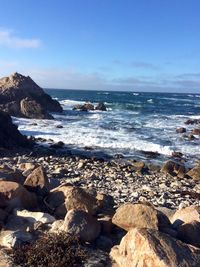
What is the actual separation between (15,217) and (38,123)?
2956cm

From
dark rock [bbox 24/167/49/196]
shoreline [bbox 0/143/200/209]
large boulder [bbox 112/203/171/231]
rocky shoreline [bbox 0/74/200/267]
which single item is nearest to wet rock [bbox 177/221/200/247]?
rocky shoreline [bbox 0/74/200/267]

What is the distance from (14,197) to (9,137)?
16522 mm

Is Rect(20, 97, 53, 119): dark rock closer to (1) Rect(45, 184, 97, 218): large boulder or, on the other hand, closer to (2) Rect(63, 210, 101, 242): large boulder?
(1) Rect(45, 184, 97, 218): large boulder

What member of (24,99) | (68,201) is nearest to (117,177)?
(68,201)

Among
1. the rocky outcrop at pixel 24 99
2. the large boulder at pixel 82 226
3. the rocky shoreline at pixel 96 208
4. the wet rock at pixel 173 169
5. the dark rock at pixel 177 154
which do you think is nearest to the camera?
the rocky shoreline at pixel 96 208

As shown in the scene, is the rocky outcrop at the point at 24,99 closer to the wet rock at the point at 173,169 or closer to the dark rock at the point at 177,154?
the dark rock at the point at 177,154

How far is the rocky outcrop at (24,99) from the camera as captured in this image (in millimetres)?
41188

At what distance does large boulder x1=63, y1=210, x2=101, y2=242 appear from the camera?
661cm

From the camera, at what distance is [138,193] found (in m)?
13.8

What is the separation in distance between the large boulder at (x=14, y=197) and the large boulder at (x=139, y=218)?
1.68m

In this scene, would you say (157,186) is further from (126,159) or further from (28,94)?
(28,94)

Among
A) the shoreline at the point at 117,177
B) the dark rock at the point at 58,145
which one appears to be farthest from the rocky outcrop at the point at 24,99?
the shoreline at the point at 117,177

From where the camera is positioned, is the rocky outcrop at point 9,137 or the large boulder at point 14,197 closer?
the large boulder at point 14,197

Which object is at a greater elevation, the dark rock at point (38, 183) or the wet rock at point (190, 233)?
the dark rock at point (38, 183)
